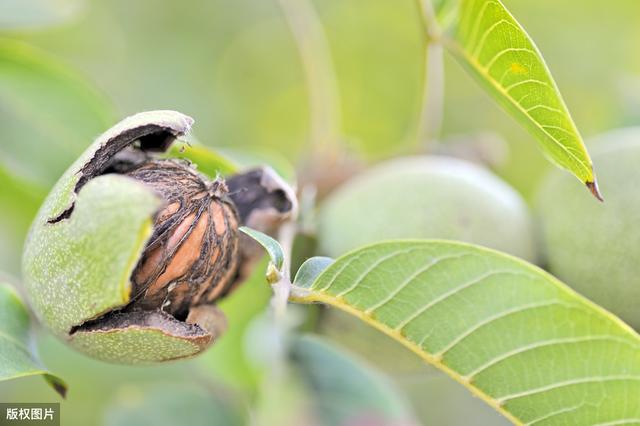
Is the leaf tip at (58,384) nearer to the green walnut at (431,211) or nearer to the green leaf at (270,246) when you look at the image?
the green leaf at (270,246)

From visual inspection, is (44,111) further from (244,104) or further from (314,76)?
(244,104)

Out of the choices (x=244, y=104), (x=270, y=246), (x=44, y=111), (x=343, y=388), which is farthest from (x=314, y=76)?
(x=244, y=104)

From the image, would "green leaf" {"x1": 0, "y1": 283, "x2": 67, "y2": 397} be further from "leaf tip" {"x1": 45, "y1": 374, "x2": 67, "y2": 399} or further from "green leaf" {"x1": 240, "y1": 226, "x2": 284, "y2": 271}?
"green leaf" {"x1": 240, "y1": 226, "x2": 284, "y2": 271}

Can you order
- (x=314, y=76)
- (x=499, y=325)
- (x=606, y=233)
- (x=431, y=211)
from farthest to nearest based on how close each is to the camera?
(x=314, y=76) < (x=431, y=211) < (x=606, y=233) < (x=499, y=325)

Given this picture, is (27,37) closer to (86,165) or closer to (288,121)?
(288,121)

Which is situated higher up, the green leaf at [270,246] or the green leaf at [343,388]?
the green leaf at [270,246]

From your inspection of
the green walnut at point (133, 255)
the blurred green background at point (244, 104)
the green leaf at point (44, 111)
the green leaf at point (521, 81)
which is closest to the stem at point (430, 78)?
the blurred green background at point (244, 104)
